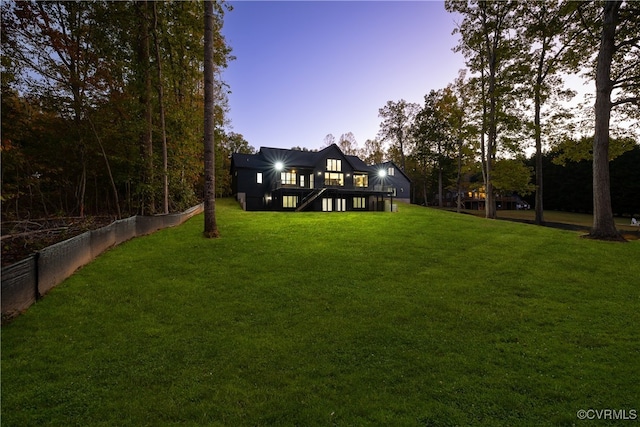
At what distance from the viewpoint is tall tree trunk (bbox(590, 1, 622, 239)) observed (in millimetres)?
12656

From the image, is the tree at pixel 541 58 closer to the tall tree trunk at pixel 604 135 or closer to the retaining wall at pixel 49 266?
the tall tree trunk at pixel 604 135

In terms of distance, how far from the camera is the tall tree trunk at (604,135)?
12656 millimetres

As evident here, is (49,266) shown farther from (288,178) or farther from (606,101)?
(288,178)

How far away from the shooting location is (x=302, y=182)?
1293 inches

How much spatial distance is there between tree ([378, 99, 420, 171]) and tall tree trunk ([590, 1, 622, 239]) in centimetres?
3804

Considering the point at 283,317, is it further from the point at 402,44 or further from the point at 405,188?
the point at 405,188

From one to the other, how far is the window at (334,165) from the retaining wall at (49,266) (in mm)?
24690

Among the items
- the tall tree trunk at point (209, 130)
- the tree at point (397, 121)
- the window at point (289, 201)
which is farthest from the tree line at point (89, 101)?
the tree at point (397, 121)

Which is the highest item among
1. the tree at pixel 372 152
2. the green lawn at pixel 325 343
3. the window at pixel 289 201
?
the tree at pixel 372 152

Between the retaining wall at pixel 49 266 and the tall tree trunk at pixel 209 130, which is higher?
the tall tree trunk at pixel 209 130

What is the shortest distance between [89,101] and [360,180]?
29.1 meters

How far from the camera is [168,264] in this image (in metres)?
8.76

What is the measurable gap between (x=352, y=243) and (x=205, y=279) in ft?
20.0

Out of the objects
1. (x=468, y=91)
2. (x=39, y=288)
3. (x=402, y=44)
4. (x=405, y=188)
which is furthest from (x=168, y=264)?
(x=405, y=188)
